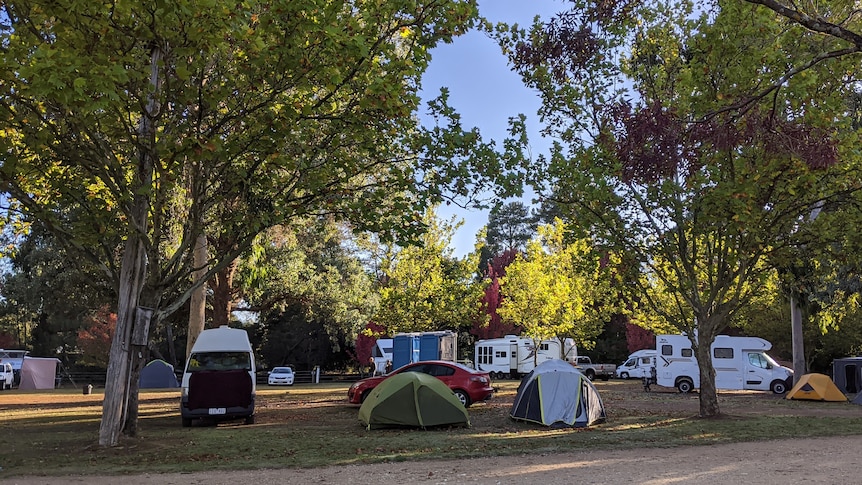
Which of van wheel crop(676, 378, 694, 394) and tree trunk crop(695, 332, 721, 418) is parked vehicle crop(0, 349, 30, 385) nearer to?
van wheel crop(676, 378, 694, 394)

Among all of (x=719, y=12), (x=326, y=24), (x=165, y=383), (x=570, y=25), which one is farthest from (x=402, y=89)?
(x=165, y=383)

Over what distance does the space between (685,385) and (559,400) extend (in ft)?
51.1

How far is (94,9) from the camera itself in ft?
27.7

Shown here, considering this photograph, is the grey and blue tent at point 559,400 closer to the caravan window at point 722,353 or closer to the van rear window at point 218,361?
the van rear window at point 218,361

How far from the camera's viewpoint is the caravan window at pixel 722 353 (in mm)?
27000

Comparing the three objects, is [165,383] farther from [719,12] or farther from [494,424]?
[719,12]

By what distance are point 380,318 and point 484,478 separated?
26288 mm

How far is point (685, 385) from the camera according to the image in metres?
27.1

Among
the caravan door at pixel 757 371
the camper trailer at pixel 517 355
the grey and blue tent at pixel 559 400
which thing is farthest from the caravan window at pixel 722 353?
the grey and blue tent at pixel 559 400

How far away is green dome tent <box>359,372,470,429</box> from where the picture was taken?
13.2m

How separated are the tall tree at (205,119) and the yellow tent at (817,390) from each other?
53.9 ft

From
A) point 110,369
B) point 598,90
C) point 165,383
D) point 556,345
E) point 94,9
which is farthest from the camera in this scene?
point 556,345

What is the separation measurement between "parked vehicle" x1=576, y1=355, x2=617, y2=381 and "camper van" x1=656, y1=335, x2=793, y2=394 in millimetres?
12543

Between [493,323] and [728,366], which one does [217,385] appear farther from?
[493,323]
